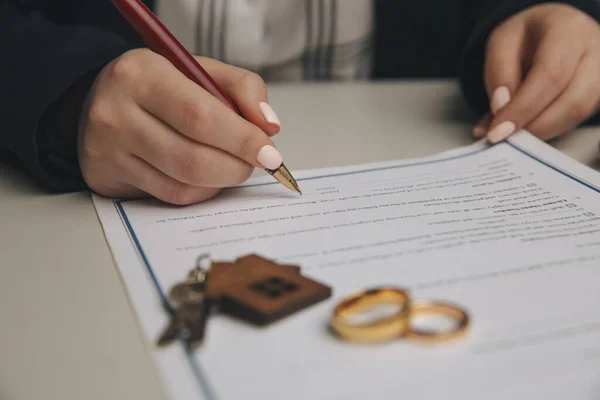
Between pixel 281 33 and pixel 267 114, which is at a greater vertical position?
pixel 267 114

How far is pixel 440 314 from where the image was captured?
284 millimetres

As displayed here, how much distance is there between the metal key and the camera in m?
0.27

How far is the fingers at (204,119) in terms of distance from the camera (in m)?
0.41

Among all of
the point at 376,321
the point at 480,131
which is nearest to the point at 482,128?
the point at 480,131

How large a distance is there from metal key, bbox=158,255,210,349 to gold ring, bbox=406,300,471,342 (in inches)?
3.7

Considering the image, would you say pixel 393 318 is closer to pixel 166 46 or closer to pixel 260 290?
pixel 260 290

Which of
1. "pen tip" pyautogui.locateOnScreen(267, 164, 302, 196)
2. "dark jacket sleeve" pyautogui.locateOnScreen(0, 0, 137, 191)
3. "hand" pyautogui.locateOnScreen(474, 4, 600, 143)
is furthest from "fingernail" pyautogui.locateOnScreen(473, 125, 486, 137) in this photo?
"dark jacket sleeve" pyautogui.locateOnScreen(0, 0, 137, 191)

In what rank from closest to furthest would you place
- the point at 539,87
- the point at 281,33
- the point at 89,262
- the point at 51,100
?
the point at 89,262, the point at 51,100, the point at 539,87, the point at 281,33

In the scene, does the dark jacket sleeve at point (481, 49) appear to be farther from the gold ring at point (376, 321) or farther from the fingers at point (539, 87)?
the gold ring at point (376, 321)

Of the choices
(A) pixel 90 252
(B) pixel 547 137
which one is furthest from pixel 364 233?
(B) pixel 547 137

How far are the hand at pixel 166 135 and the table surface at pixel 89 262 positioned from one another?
5 centimetres

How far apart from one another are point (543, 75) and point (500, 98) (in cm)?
4

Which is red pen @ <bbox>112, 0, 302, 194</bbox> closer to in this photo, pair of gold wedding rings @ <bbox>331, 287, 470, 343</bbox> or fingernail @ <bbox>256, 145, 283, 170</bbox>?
fingernail @ <bbox>256, 145, 283, 170</bbox>

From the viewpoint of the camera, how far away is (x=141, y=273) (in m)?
0.33
